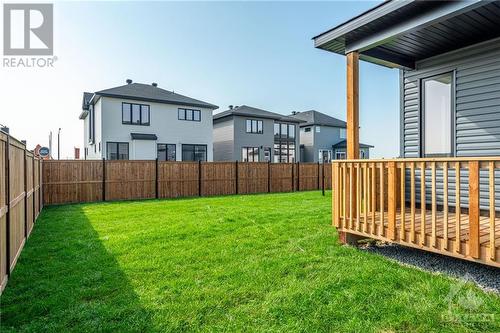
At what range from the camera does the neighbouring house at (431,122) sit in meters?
3.60

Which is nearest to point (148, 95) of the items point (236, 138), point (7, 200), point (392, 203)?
point (236, 138)

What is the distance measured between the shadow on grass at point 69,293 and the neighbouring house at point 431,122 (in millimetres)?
3192

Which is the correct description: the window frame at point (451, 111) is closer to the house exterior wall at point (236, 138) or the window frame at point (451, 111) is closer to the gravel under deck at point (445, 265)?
the gravel under deck at point (445, 265)

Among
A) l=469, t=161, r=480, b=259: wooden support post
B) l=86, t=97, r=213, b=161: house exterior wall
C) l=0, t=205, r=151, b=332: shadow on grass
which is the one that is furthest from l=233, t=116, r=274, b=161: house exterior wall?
l=469, t=161, r=480, b=259: wooden support post

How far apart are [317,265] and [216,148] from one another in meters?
24.0

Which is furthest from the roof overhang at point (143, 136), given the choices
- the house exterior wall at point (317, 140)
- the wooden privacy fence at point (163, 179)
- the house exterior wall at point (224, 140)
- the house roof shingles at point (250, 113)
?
the house exterior wall at point (317, 140)

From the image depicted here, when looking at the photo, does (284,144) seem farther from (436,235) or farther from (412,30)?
(436,235)

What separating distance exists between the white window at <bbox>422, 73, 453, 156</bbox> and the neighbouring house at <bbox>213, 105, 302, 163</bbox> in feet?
63.5

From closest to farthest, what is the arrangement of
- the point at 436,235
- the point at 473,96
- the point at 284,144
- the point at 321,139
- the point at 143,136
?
the point at 436,235, the point at 473,96, the point at 143,136, the point at 284,144, the point at 321,139

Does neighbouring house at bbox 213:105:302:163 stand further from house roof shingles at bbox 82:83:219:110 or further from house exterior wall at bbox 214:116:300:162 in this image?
house roof shingles at bbox 82:83:219:110

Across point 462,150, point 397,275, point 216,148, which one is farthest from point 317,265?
point 216,148

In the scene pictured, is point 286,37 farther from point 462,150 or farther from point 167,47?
point 462,150

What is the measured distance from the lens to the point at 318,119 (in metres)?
31.2

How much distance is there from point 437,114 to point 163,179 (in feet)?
33.8
